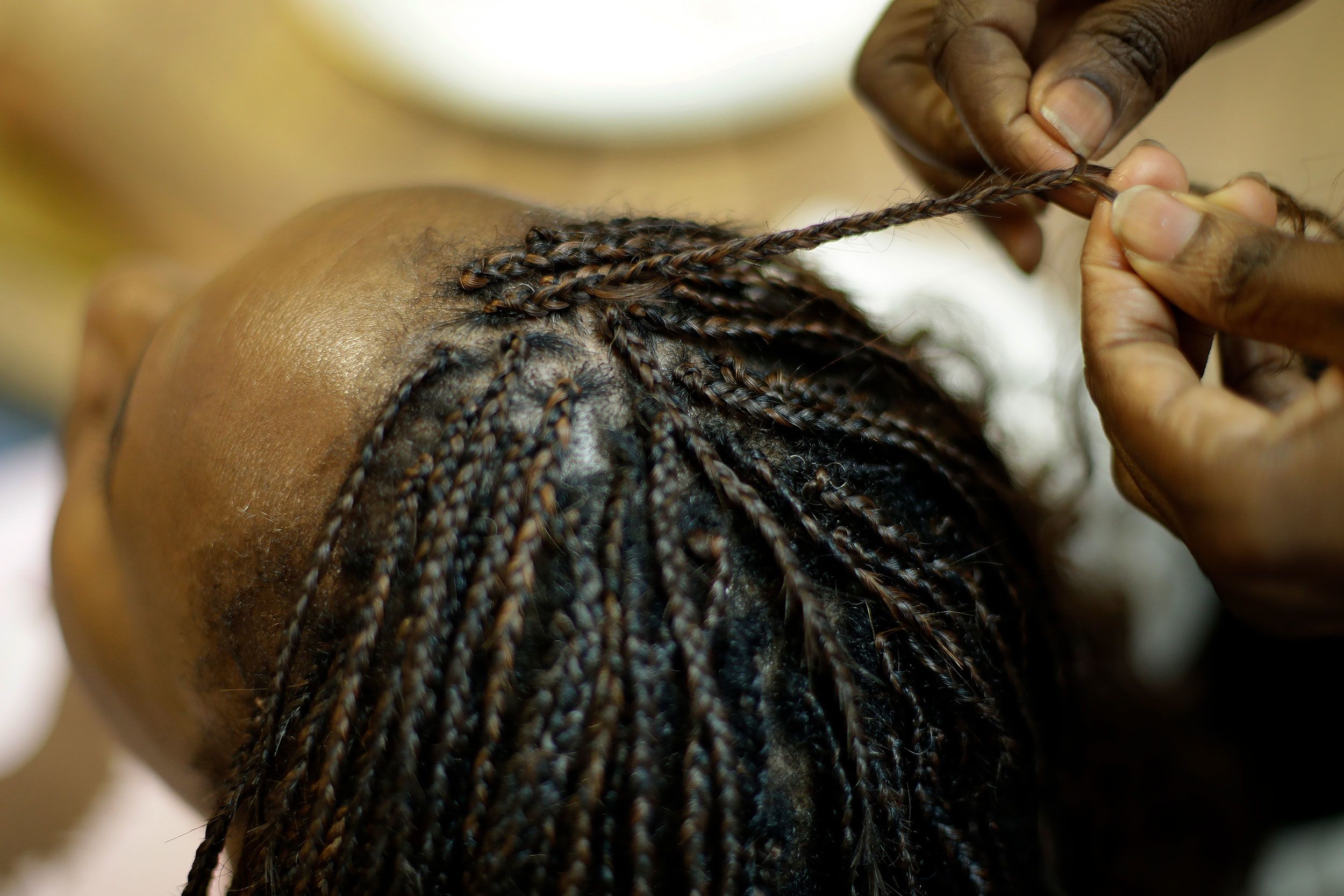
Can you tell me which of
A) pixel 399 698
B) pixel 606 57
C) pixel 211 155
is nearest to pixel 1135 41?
pixel 399 698

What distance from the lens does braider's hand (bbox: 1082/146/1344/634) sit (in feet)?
1.18

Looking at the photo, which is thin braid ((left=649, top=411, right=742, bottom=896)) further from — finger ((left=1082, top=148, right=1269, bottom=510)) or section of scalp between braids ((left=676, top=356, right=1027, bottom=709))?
finger ((left=1082, top=148, right=1269, bottom=510))

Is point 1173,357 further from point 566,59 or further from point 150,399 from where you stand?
point 566,59

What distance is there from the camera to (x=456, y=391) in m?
0.48

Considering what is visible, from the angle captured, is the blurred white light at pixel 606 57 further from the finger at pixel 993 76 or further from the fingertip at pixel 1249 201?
the fingertip at pixel 1249 201

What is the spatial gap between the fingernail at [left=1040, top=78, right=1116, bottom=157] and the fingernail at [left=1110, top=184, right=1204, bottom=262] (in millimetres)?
69

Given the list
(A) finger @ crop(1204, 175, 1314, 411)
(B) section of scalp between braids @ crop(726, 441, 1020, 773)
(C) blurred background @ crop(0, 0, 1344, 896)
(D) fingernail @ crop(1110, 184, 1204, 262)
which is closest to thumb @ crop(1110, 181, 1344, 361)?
(D) fingernail @ crop(1110, 184, 1204, 262)

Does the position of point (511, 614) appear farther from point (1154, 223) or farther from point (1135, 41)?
point (1135, 41)

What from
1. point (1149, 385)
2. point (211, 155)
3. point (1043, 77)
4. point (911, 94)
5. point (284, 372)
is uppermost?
point (211, 155)

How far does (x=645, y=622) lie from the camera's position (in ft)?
1.44

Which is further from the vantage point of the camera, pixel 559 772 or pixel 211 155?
pixel 211 155

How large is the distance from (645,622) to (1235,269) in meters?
0.34

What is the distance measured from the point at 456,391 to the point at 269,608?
0.56ft

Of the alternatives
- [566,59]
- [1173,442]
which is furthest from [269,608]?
[566,59]
